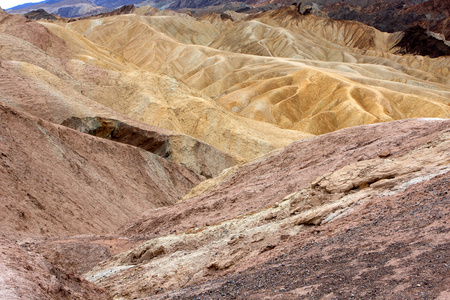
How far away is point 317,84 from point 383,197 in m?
46.7

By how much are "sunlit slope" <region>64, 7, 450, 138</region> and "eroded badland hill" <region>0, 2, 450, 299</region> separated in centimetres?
602

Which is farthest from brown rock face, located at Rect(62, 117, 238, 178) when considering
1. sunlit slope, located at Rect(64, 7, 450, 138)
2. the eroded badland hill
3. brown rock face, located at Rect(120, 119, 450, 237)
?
brown rock face, located at Rect(120, 119, 450, 237)

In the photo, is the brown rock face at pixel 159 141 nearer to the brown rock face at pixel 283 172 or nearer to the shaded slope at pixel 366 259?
the brown rock face at pixel 283 172

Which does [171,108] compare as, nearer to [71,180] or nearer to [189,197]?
[189,197]

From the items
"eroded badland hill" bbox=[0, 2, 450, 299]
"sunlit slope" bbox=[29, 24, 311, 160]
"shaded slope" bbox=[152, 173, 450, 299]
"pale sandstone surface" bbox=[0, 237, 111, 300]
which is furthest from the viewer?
"sunlit slope" bbox=[29, 24, 311, 160]

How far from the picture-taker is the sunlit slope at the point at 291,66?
158 ft

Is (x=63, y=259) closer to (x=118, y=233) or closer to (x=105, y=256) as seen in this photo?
(x=105, y=256)

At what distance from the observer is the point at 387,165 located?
1034 cm

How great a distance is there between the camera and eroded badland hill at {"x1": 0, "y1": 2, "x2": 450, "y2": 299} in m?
6.97

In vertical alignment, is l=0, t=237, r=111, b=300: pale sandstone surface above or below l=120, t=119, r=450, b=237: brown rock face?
above

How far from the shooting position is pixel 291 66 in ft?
211

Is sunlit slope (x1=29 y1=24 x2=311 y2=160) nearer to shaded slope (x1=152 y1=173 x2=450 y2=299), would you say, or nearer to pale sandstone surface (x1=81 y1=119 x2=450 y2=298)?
pale sandstone surface (x1=81 y1=119 x2=450 y2=298)

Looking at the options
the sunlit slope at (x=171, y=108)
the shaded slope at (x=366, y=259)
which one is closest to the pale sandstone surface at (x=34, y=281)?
the shaded slope at (x=366, y=259)

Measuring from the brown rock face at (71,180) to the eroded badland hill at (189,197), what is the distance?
0.06 m
